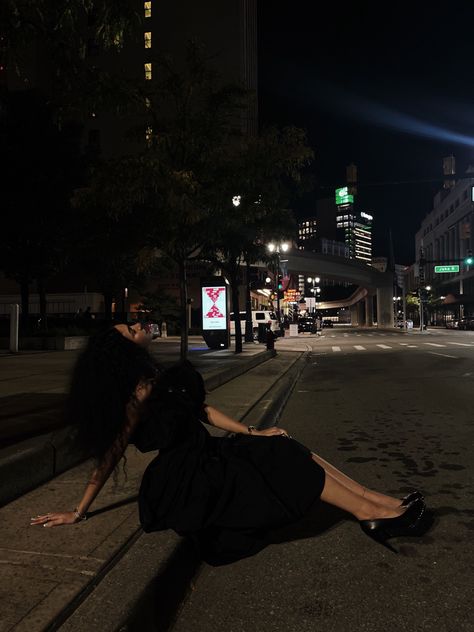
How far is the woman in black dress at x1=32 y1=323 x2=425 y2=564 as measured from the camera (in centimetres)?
296

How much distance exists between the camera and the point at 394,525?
3457mm

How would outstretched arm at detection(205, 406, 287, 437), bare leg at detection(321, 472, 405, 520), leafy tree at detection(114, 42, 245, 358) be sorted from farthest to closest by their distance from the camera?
1. leafy tree at detection(114, 42, 245, 358)
2. outstretched arm at detection(205, 406, 287, 437)
3. bare leg at detection(321, 472, 405, 520)

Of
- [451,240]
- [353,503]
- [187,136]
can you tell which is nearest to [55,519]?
[353,503]

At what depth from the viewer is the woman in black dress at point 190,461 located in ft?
9.71

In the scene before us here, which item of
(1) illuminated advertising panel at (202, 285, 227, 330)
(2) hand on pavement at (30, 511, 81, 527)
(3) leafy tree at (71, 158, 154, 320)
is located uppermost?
(3) leafy tree at (71, 158, 154, 320)

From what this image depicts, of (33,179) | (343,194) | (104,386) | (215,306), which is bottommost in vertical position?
(104,386)

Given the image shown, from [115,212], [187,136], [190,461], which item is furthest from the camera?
[187,136]

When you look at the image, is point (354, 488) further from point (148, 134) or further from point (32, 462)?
point (148, 134)

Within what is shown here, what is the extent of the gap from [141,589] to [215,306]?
20.0 m

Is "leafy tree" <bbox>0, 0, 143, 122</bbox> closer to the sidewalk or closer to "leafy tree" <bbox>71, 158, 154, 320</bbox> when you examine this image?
the sidewalk

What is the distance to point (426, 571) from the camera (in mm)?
3221

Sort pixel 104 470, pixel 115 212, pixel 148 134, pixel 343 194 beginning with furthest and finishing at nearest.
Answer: pixel 343 194
pixel 148 134
pixel 115 212
pixel 104 470

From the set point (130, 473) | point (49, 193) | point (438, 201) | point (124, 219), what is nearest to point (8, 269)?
point (49, 193)

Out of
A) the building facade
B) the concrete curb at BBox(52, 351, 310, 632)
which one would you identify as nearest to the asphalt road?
the concrete curb at BBox(52, 351, 310, 632)
